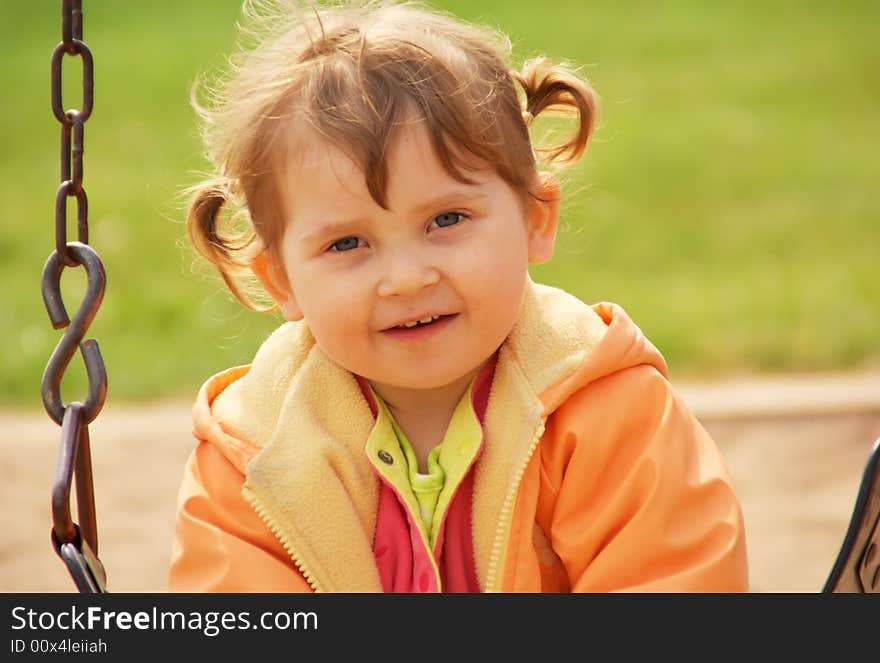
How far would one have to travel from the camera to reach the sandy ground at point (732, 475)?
3.04 metres

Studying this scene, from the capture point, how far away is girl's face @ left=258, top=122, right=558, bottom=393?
1.70 metres

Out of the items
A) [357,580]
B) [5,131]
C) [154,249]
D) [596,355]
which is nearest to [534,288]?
[596,355]

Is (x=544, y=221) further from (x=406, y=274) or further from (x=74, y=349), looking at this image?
(x=74, y=349)

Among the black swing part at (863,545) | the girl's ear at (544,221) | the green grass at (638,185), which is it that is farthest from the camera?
the green grass at (638,185)

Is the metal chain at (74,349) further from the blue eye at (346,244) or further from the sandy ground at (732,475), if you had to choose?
the sandy ground at (732,475)

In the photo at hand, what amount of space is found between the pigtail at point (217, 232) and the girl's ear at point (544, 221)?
38 centimetres

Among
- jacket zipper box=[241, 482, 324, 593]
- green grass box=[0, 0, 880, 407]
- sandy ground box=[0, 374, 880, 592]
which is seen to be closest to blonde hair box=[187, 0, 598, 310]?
jacket zipper box=[241, 482, 324, 593]

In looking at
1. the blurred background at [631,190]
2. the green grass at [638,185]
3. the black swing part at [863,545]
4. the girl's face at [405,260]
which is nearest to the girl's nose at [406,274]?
the girl's face at [405,260]

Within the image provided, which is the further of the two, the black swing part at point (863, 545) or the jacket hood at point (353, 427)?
the jacket hood at point (353, 427)

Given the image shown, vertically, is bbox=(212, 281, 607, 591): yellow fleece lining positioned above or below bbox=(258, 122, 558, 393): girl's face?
below

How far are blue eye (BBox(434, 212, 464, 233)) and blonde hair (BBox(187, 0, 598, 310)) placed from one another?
5 centimetres

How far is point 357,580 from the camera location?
1820mm

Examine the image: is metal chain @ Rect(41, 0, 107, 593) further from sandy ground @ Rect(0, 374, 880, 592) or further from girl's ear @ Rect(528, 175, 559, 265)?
sandy ground @ Rect(0, 374, 880, 592)
